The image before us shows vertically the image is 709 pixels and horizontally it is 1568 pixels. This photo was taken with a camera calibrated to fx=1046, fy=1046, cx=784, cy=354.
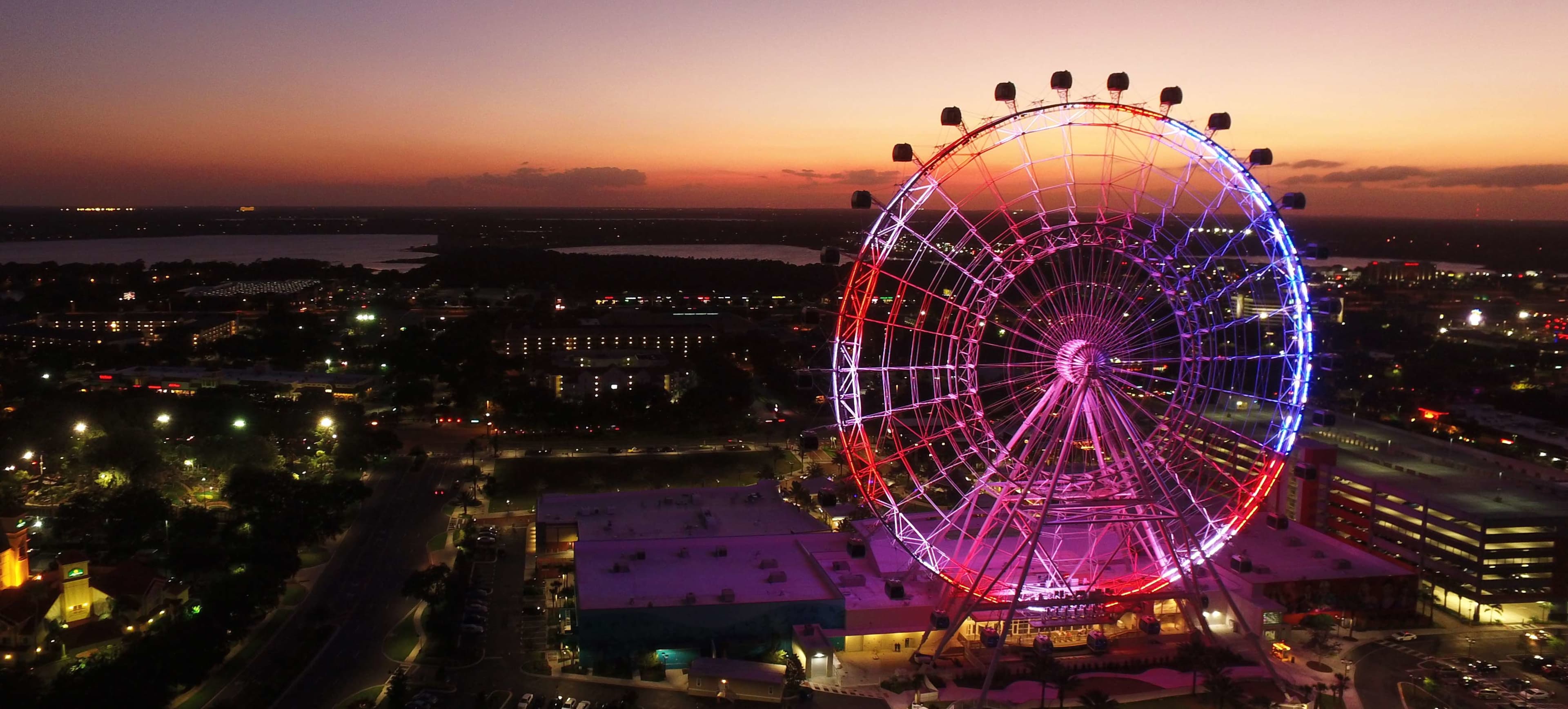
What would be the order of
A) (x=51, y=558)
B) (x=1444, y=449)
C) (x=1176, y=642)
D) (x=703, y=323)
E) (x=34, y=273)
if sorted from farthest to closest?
(x=34, y=273) → (x=703, y=323) → (x=1444, y=449) → (x=51, y=558) → (x=1176, y=642)

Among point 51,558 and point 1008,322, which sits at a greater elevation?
point 1008,322

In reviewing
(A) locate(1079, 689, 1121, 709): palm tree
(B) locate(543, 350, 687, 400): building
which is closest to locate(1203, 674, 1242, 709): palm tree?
(A) locate(1079, 689, 1121, 709): palm tree

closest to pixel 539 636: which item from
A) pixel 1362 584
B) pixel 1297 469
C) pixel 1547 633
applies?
pixel 1297 469

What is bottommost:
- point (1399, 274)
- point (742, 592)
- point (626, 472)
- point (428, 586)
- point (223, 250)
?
point (626, 472)

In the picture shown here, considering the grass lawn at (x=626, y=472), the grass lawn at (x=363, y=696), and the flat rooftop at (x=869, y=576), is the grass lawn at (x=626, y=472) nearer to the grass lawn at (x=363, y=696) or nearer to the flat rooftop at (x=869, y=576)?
the flat rooftop at (x=869, y=576)

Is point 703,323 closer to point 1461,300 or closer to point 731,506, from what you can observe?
point 731,506

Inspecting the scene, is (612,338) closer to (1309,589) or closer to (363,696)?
(363,696)

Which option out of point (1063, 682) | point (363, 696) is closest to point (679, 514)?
point (363, 696)
